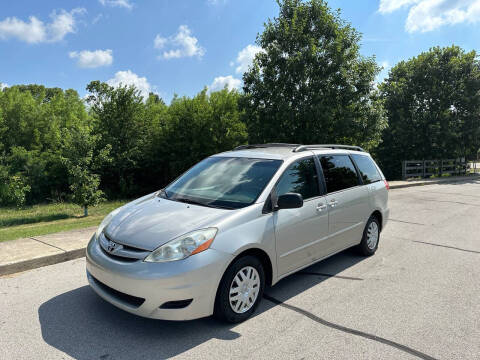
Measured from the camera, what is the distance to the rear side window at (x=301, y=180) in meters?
4.21

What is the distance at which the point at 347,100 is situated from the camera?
1622cm

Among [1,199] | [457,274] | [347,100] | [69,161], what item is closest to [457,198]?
[347,100]

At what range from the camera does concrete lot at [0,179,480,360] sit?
3.05 meters

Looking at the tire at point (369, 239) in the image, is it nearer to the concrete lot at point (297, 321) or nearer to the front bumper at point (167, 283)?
the concrete lot at point (297, 321)

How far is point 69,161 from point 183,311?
479 inches

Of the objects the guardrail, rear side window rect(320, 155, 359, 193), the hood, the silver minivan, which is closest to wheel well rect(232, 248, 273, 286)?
the silver minivan

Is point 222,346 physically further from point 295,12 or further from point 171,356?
point 295,12

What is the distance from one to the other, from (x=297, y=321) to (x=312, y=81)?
1408 centimetres

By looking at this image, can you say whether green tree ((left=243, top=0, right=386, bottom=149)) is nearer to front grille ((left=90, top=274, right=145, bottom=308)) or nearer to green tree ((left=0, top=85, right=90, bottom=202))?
green tree ((left=0, top=85, right=90, bottom=202))

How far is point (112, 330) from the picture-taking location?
11.0 feet

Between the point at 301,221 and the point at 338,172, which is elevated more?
the point at 338,172

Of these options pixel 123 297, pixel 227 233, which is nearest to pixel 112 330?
pixel 123 297

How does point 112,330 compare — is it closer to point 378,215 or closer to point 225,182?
point 225,182

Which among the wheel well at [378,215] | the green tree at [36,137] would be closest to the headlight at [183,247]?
the wheel well at [378,215]
